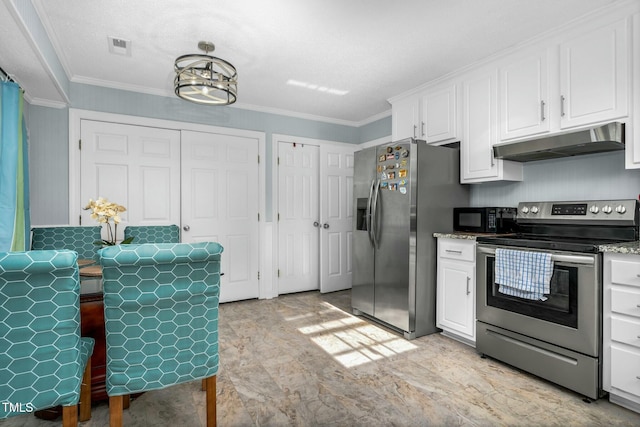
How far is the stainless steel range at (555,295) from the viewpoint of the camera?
1.95m

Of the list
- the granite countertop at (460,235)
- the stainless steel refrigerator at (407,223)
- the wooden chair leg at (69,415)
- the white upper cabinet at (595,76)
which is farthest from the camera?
the stainless steel refrigerator at (407,223)

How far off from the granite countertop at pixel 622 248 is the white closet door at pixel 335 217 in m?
3.10

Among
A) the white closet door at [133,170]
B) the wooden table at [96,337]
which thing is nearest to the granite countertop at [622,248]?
the wooden table at [96,337]

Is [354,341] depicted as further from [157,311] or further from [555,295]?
[157,311]

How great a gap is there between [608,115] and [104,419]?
138 inches

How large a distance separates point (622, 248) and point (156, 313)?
240 cm

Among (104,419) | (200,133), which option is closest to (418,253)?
(104,419)

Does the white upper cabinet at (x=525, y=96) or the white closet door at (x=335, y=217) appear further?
the white closet door at (x=335, y=217)

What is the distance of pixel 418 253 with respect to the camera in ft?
9.65

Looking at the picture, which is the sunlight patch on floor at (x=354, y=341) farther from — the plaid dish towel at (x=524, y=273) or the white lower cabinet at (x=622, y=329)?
the white lower cabinet at (x=622, y=329)

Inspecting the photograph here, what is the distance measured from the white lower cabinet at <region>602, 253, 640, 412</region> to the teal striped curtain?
3845mm

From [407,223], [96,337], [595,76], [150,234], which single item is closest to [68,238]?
[150,234]

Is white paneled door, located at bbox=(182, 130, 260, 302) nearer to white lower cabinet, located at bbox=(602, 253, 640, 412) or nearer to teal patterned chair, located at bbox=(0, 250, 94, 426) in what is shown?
teal patterned chair, located at bbox=(0, 250, 94, 426)

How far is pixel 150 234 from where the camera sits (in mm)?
3068
